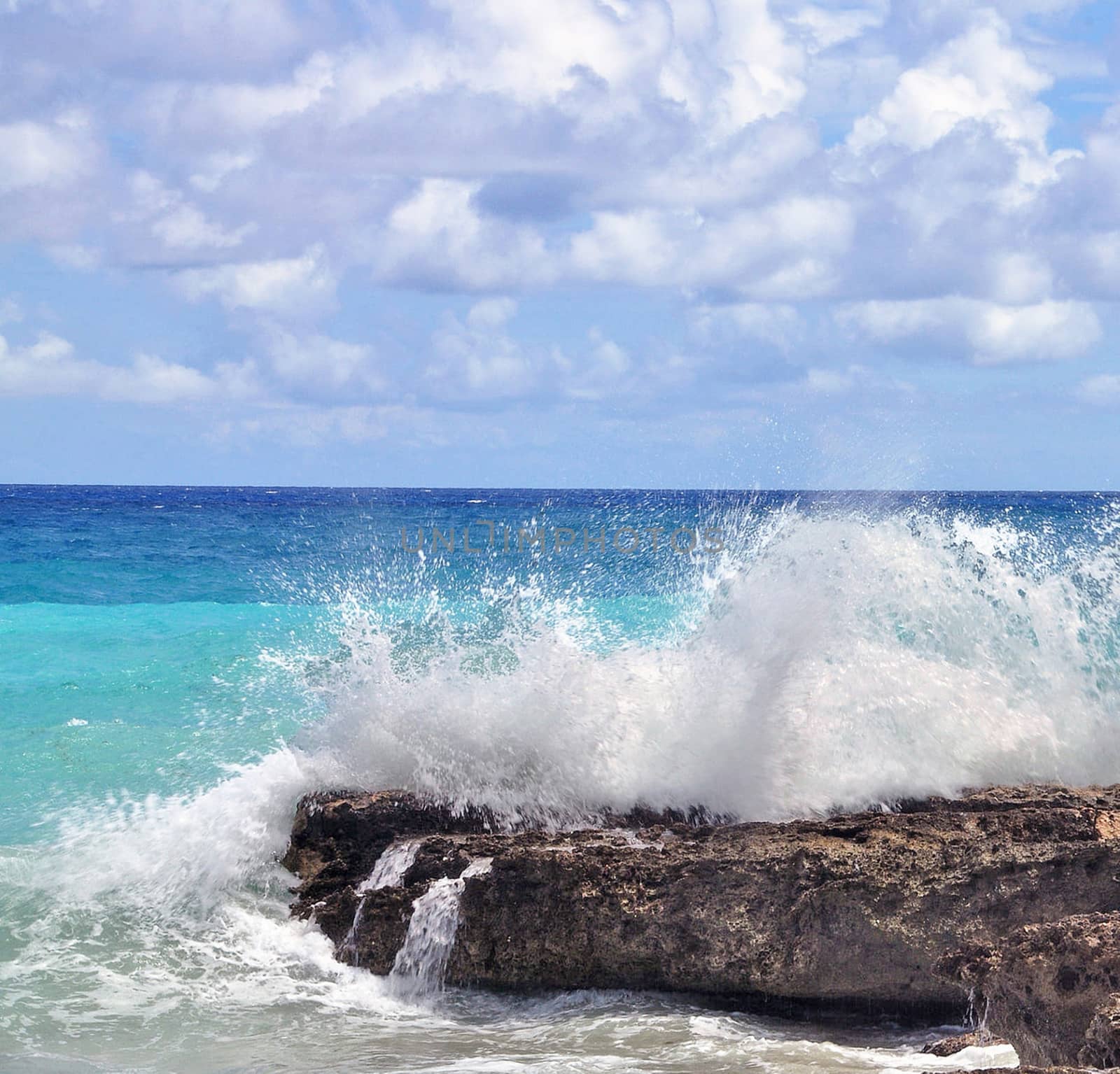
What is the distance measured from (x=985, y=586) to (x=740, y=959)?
3.60 m

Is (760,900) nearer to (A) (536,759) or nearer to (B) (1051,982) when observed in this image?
(B) (1051,982)

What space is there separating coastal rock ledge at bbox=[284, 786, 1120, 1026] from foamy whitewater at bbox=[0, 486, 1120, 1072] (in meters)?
0.12

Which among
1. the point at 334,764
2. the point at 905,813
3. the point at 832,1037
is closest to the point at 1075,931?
the point at 832,1037

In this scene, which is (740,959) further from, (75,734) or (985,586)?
(75,734)

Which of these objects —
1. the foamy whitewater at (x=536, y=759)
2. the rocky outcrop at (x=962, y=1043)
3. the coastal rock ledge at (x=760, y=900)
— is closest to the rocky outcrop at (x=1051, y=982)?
the rocky outcrop at (x=962, y=1043)

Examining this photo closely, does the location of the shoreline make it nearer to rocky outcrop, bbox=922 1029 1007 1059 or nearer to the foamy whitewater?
the foamy whitewater

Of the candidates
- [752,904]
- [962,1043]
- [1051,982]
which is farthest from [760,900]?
[1051,982]

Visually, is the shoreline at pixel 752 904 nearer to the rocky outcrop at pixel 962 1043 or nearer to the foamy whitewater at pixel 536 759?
the foamy whitewater at pixel 536 759

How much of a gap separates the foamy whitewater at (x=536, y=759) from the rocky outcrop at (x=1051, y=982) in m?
0.27

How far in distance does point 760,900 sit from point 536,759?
1.54 meters

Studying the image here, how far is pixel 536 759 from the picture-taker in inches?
227

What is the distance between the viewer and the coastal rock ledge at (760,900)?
437cm

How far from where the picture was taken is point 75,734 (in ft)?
Answer: 29.8

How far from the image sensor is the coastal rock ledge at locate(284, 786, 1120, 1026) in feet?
14.3
